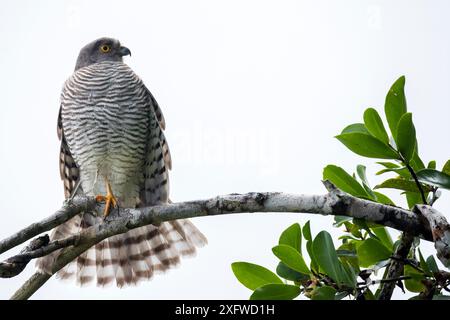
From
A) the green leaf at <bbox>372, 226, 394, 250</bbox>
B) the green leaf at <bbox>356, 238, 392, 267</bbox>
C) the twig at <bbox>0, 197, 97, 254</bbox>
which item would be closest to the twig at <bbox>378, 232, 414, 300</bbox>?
the green leaf at <bbox>356, 238, 392, 267</bbox>

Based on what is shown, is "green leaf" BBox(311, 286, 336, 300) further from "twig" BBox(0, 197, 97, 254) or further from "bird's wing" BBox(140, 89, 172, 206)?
"bird's wing" BBox(140, 89, 172, 206)

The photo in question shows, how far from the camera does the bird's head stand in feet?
23.0

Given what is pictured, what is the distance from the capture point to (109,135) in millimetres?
5996

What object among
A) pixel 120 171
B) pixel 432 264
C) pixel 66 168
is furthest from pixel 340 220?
pixel 66 168

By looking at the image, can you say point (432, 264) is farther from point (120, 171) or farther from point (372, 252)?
point (120, 171)

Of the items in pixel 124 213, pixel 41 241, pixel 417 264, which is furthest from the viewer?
pixel 124 213

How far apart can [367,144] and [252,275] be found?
0.77 m

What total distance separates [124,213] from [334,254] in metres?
1.39

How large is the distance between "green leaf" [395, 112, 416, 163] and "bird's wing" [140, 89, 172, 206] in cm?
309

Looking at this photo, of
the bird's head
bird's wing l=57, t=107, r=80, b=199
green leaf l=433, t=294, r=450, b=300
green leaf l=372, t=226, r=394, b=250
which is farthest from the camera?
the bird's head

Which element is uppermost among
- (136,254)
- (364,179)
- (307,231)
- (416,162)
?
(416,162)
